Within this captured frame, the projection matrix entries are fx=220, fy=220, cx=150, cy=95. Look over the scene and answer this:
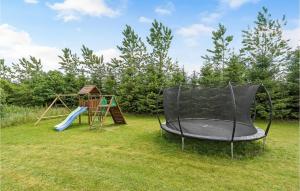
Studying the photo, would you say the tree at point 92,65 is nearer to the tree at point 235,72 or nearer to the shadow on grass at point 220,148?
the tree at point 235,72

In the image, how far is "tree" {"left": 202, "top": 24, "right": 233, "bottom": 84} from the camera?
1200 centimetres

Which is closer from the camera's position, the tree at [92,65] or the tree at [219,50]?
the tree at [219,50]

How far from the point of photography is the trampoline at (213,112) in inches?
202

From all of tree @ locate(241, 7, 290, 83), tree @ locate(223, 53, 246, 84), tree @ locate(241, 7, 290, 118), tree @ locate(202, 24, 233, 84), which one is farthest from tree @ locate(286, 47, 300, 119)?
tree @ locate(202, 24, 233, 84)

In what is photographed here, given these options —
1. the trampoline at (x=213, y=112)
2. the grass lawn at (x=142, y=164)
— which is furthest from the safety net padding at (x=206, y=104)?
the grass lawn at (x=142, y=164)

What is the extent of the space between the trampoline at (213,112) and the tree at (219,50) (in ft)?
16.7

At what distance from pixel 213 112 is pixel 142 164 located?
3890mm

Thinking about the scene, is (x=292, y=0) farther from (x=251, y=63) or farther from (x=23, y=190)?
(x=23, y=190)

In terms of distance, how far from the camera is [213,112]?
7359mm

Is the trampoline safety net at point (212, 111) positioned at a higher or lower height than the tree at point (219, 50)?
lower

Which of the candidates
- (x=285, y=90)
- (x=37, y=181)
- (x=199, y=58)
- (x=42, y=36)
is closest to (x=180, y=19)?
(x=199, y=58)

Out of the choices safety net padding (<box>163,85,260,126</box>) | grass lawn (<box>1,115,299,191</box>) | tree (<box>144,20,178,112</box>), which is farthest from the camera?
tree (<box>144,20,178,112</box>)

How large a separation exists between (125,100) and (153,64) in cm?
260

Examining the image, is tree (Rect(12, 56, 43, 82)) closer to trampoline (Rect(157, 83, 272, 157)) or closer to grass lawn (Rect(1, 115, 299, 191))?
grass lawn (Rect(1, 115, 299, 191))
